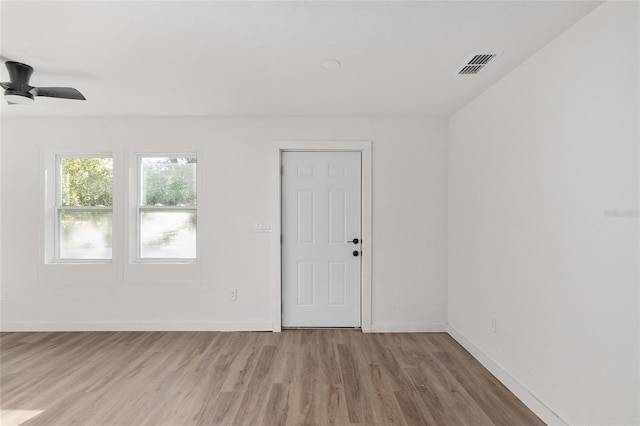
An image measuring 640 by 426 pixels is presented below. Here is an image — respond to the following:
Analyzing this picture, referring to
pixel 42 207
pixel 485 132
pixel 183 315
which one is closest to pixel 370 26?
pixel 485 132

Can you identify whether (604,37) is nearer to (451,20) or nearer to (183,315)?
(451,20)

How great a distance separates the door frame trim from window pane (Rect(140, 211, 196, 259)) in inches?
40.5

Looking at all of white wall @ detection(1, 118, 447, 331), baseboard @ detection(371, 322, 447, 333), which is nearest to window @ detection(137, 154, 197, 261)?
white wall @ detection(1, 118, 447, 331)

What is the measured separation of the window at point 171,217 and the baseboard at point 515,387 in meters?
3.23

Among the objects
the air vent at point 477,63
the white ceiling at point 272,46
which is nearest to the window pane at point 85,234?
the white ceiling at point 272,46

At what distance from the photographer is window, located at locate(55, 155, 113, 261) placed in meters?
3.93

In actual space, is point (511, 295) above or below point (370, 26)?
below

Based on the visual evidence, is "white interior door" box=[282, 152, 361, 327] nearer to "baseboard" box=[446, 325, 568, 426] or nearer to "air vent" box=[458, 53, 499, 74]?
"baseboard" box=[446, 325, 568, 426]

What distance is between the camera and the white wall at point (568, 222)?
5.32 feet

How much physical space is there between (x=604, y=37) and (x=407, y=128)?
7.13 feet

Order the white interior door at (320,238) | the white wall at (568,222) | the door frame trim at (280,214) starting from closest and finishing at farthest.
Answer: the white wall at (568,222) → the door frame trim at (280,214) → the white interior door at (320,238)

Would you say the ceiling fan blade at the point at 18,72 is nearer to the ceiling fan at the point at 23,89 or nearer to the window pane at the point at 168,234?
the ceiling fan at the point at 23,89

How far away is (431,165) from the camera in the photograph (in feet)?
12.6

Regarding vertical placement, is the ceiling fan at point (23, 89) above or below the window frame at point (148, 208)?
above
